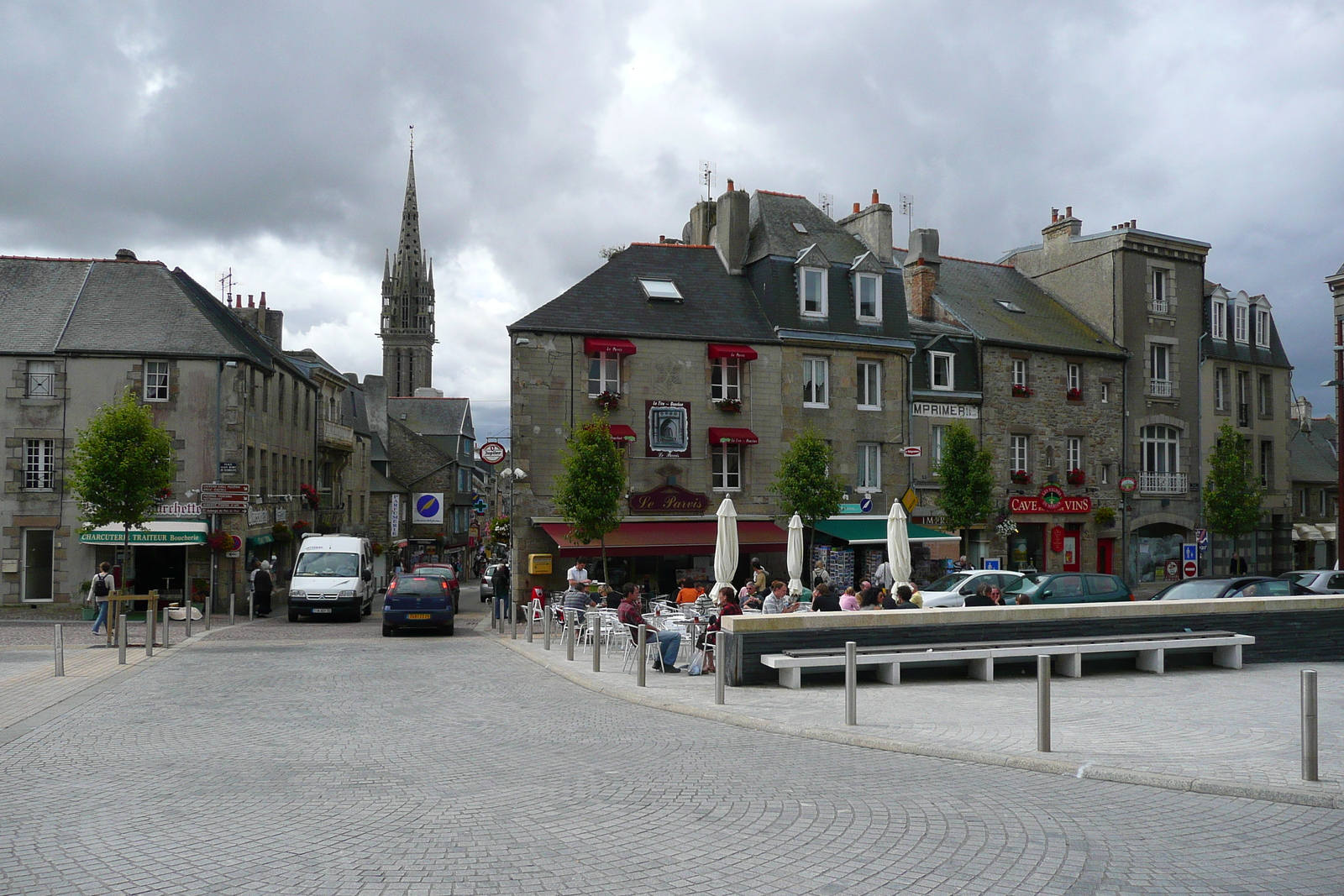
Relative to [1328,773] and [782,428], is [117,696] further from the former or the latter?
[782,428]

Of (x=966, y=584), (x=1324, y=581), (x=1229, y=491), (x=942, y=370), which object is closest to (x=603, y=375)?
(x=942, y=370)

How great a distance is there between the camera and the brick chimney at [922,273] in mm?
34969

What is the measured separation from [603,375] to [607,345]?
36.5 inches

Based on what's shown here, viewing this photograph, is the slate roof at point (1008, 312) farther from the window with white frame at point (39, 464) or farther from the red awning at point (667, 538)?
the window with white frame at point (39, 464)

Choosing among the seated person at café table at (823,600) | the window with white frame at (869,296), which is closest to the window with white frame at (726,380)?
the window with white frame at (869,296)

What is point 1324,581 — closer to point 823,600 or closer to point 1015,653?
point 1015,653

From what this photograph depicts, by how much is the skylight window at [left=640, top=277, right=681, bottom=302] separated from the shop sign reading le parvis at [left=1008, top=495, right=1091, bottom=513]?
1248 centimetres

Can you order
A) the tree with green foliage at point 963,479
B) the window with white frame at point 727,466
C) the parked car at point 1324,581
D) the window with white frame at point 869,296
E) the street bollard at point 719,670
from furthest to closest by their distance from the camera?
the window with white frame at point 869,296 → the tree with green foliage at point 963,479 → the window with white frame at point 727,466 → the parked car at point 1324,581 → the street bollard at point 719,670

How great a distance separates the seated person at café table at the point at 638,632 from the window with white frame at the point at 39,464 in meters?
20.7

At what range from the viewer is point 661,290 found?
1196 inches

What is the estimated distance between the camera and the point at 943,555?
106 ft

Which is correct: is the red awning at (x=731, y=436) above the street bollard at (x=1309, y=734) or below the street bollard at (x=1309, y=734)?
→ above

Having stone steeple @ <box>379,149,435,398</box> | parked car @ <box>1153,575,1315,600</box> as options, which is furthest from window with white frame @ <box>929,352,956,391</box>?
stone steeple @ <box>379,149,435,398</box>

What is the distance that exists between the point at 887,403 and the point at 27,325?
24872 millimetres
